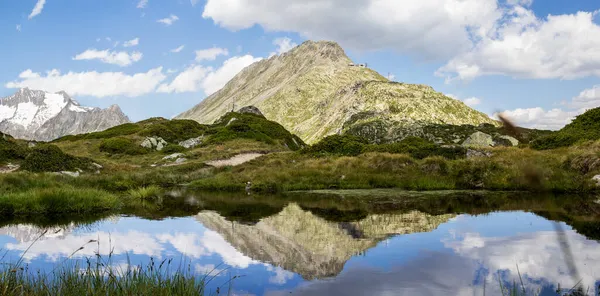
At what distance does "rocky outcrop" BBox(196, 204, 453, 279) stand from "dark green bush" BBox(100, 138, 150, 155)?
40.9 m

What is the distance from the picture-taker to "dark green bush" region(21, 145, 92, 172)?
31.6 metres

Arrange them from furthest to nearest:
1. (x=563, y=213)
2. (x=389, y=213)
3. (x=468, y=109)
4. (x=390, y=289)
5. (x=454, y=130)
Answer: (x=468, y=109) → (x=454, y=130) → (x=389, y=213) → (x=563, y=213) → (x=390, y=289)

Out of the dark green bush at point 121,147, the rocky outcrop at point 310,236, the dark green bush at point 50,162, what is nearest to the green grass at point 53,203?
the rocky outcrop at point 310,236

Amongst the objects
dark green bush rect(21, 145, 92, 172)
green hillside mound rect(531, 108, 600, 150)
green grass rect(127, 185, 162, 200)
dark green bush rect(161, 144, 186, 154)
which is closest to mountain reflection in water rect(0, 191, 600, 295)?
green grass rect(127, 185, 162, 200)

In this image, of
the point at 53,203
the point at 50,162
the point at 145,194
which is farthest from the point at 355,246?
the point at 50,162

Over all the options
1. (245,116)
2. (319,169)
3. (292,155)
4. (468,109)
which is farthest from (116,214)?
(468,109)

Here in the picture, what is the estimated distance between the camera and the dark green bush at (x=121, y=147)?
5514cm

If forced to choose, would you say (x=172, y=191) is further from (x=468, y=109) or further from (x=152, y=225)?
(x=468, y=109)

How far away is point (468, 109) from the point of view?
12231 cm

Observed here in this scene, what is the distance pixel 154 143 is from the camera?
61469 millimetres

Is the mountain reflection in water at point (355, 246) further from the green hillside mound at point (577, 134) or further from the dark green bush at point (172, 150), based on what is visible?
the dark green bush at point (172, 150)

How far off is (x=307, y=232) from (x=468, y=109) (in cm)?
11873

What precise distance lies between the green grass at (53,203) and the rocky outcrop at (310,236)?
4.41m

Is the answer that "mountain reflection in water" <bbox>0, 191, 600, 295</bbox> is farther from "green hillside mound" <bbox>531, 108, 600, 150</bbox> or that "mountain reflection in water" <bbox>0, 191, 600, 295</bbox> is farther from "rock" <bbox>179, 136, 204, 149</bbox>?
"rock" <bbox>179, 136, 204, 149</bbox>
